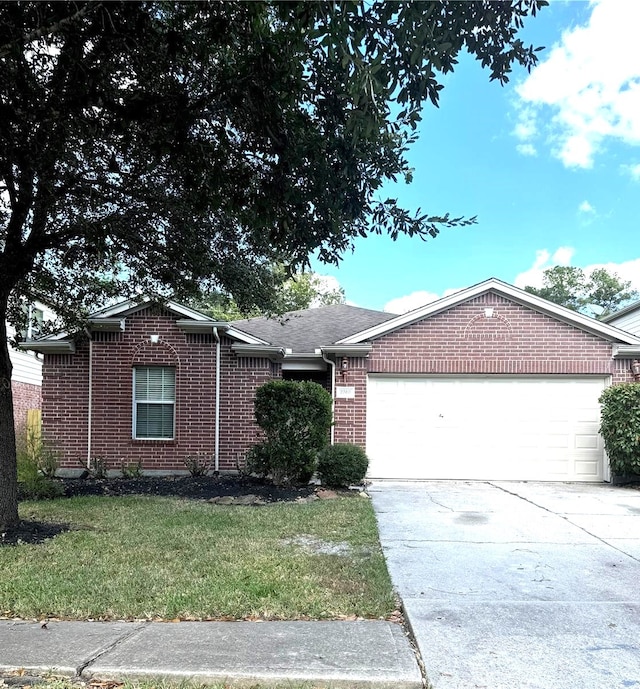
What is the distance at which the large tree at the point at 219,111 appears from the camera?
3.97 meters

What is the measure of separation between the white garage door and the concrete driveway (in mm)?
2507

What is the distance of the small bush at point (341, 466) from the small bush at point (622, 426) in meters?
4.80

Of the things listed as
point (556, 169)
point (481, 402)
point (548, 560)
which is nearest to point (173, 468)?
point (481, 402)

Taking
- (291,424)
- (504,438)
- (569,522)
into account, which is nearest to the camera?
(569,522)

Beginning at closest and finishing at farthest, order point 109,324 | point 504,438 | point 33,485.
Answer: point 33,485
point 504,438
point 109,324

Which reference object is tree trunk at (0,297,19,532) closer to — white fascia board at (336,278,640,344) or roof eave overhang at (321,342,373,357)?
roof eave overhang at (321,342,373,357)

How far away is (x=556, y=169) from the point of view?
18000 millimetres

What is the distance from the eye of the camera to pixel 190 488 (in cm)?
1001

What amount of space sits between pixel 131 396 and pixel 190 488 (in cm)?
296

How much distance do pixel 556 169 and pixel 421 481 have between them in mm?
12195

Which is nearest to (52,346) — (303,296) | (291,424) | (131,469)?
(131,469)

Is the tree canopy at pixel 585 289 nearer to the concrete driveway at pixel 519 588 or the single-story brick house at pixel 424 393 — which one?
the single-story brick house at pixel 424 393

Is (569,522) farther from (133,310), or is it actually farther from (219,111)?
(133,310)

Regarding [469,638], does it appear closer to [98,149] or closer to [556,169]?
[98,149]
